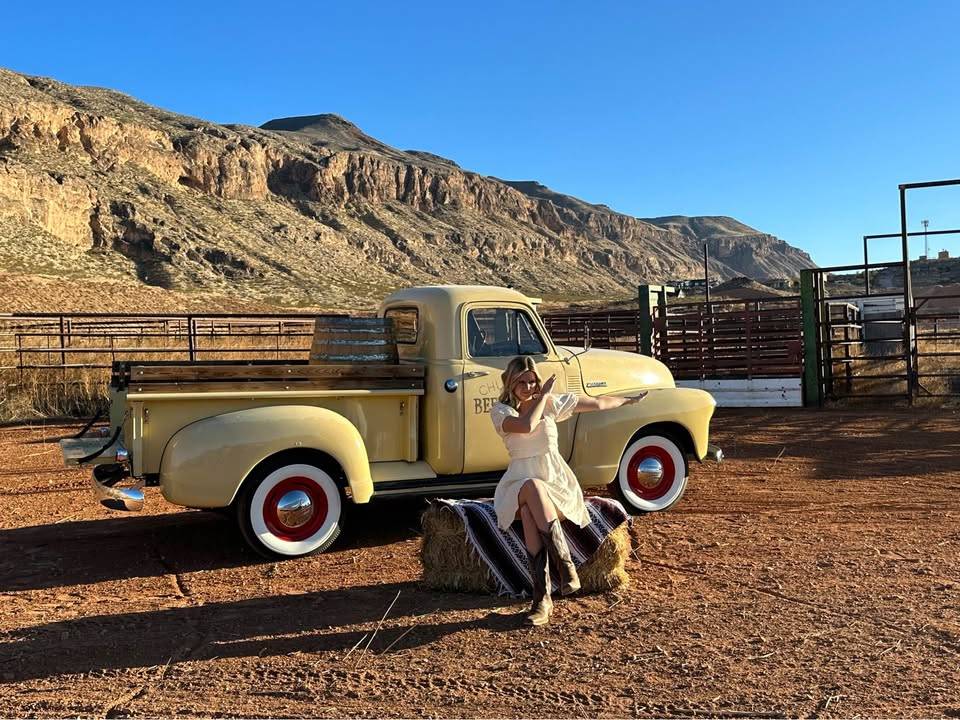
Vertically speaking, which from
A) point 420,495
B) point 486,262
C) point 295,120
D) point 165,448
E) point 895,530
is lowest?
point 895,530

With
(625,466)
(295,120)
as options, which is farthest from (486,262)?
(625,466)

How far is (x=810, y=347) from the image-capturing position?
1639cm

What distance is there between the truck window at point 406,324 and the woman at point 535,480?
8.09ft

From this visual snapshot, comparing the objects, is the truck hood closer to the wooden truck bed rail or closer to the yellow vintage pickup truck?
the yellow vintage pickup truck

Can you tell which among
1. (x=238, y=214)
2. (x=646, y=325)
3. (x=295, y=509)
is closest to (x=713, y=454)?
(x=295, y=509)

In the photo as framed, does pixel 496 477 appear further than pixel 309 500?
Yes

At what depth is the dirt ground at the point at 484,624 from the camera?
3848 millimetres

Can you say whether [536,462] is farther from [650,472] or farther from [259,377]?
[650,472]

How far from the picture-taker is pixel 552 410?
497 cm

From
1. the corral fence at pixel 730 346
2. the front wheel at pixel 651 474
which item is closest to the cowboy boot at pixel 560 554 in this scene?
the front wheel at pixel 651 474

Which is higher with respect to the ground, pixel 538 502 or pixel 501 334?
pixel 501 334

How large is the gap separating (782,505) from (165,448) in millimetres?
5264

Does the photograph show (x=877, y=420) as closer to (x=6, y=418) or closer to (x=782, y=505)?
(x=782, y=505)

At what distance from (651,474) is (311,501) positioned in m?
3.00
